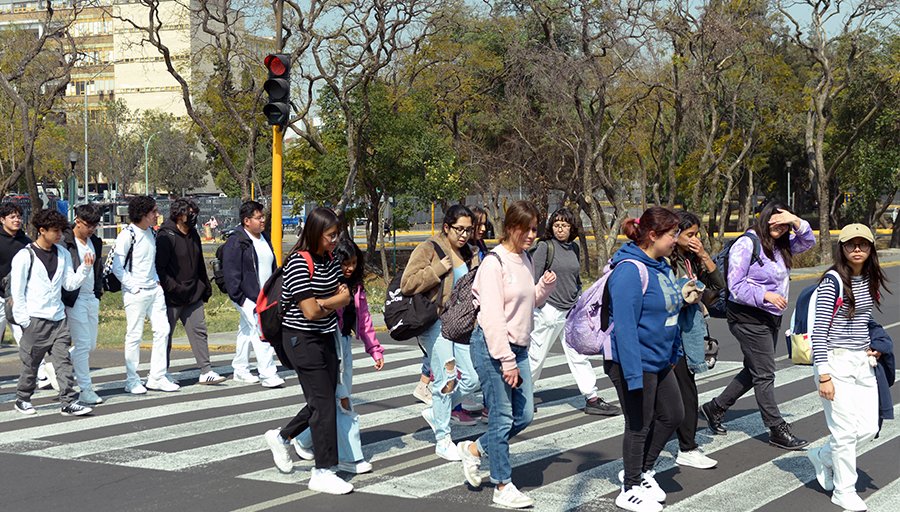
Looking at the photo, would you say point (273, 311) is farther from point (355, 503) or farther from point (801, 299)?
point (801, 299)

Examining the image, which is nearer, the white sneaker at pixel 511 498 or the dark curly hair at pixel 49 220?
the white sneaker at pixel 511 498

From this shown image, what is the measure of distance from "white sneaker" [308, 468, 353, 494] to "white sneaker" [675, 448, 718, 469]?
236 cm

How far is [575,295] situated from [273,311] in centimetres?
402

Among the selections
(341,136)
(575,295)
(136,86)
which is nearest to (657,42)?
(341,136)

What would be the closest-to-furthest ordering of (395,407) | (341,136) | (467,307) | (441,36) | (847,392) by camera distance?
(847,392) < (467,307) < (395,407) < (341,136) < (441,36)

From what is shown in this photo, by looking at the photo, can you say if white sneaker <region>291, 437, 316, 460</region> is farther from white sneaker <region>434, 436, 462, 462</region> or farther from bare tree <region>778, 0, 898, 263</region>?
→ bare tree <region>778, 0, 898, 263</region>

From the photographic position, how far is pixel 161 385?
1138 cm

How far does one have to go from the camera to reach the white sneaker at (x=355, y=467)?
7.61 metres

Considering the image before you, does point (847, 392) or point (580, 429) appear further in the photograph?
point (580, 429)

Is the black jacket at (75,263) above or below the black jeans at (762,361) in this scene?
above

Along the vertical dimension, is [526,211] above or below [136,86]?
below

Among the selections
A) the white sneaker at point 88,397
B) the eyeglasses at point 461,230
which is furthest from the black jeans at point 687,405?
the white sneaker at point 88,397

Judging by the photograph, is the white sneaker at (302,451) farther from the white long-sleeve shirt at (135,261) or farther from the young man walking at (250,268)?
the white long-sleeve shirt at (135,261)

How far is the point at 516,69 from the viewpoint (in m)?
33.7
